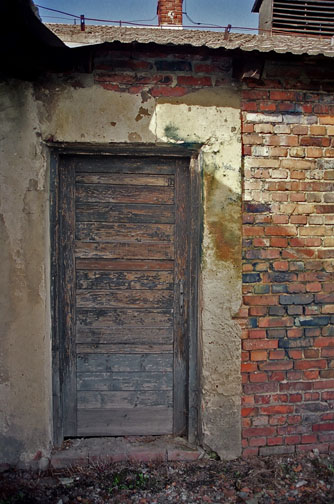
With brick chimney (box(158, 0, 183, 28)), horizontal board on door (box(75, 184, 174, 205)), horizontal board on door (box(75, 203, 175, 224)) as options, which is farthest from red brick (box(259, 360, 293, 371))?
brick chimney (box(158, 0, 183, 28))

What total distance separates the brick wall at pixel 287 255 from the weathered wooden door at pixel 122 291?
1.83 ft

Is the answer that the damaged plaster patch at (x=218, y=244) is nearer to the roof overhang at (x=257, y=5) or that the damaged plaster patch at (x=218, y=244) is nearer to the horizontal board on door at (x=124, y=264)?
the horizontal board on door at (x=124, y=264)

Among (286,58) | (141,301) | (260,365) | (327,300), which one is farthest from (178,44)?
(260,365)

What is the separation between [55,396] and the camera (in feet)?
9.59

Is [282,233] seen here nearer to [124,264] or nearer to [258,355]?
[258,355]

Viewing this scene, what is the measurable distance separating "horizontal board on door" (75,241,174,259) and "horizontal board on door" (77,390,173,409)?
43.9 inches

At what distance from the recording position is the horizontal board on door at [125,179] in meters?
2.90

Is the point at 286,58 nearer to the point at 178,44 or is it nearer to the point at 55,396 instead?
the point at 178,44

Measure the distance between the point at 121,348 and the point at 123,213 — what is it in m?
1.10

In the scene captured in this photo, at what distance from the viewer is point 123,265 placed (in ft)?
9.66

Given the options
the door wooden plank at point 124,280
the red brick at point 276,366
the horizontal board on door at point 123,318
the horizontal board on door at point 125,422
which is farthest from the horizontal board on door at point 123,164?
the horizontal board on door at point 125,422

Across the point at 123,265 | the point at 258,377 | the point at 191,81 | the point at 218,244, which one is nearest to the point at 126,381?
the point at 123,265

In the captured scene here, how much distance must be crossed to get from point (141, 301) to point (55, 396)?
3.35ft

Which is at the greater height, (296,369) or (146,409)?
(296,369)
